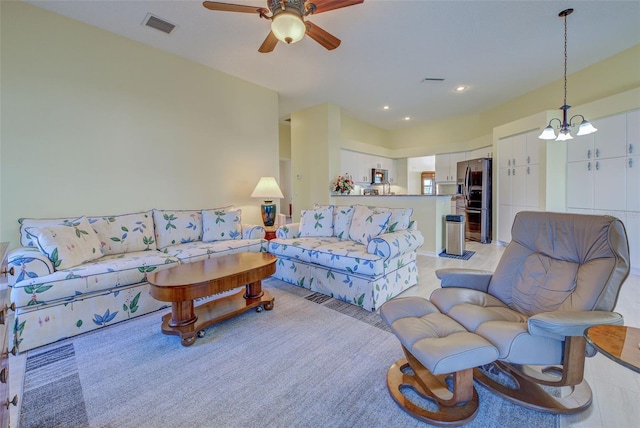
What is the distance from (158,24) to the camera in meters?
2.87

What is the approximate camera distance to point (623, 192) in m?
3.46

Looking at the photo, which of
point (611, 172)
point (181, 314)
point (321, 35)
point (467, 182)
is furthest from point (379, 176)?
point (181, 314)

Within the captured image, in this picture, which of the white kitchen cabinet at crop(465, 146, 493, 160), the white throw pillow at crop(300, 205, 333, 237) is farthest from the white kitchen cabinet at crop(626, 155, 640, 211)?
the white throw pillow at crop(300, 205, 333, 237)

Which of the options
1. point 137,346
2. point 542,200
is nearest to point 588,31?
point 542,200

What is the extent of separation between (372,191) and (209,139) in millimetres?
4554

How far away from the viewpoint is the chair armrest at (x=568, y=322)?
1.11m

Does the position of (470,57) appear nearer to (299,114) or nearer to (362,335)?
Answer: (299,114)

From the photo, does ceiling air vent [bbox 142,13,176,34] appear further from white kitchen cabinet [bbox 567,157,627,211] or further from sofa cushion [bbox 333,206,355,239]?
white kitchen cabinet [bbox 567,157,627,211]

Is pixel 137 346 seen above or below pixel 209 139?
below

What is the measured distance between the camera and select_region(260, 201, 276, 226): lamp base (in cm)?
423

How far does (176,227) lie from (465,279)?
3.19m

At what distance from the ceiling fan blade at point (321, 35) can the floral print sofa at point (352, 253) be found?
180 centimetres

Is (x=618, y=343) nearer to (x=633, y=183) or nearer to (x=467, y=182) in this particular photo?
(x=633, y=183)

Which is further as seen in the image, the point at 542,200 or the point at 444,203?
the point at 444,203
